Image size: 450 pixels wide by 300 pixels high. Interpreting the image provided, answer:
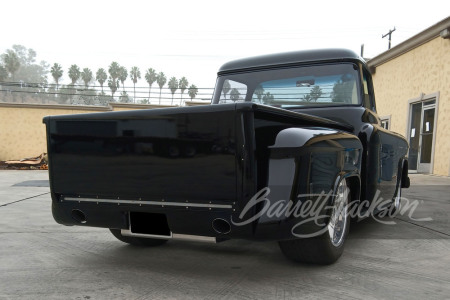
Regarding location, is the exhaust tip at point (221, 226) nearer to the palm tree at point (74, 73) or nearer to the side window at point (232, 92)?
the side window at point (232, 92)

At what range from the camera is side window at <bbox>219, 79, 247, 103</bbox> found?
13.5 ft

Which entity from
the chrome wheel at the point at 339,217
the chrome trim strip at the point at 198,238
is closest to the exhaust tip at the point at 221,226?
the chrome trim strip at the point at 198,238

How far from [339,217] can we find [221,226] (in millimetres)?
1241

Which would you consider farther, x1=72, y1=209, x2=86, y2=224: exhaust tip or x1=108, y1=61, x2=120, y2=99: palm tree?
x1=108, y1=61, x2=120, y2=99: palm tree

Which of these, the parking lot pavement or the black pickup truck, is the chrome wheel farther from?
the parking lot pavement

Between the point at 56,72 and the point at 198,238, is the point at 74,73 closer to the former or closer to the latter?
the point at 56,72

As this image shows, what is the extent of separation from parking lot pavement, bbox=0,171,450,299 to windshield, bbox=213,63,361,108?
1.51 meters

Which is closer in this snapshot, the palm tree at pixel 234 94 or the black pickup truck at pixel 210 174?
the black pickup truck at pixel 210 174

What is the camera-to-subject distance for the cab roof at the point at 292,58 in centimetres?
379

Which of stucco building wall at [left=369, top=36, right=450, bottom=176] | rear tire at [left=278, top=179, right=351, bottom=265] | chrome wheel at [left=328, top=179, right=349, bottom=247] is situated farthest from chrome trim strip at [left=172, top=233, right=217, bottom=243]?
stucco building wall at [left=369, top=36, right=450, bottom=176]

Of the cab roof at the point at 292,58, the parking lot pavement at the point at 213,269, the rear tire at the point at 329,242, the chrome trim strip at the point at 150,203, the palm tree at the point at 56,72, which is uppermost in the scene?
the palm tree at the point at 56,72

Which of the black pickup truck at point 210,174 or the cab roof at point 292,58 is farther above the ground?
the cab roof at point 292,58

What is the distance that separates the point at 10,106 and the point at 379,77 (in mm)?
16425

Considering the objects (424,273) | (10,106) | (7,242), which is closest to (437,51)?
(424,273)
